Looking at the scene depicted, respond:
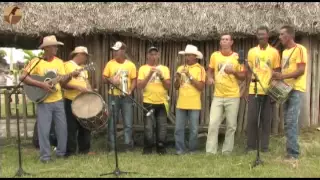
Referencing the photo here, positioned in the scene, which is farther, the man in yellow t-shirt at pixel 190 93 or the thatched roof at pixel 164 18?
the thatched roof at pixel 164 18

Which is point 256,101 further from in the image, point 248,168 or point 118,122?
point 118,122

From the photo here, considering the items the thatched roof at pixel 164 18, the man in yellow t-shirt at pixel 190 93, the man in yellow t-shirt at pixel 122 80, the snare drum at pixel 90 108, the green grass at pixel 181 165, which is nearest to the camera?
the green grass at pixel 181 165

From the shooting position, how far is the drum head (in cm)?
715

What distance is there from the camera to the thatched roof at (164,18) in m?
8.38

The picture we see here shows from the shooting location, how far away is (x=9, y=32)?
893cm

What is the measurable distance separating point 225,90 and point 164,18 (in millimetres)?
2064

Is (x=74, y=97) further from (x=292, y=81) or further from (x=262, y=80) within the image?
(x=292, y=81)

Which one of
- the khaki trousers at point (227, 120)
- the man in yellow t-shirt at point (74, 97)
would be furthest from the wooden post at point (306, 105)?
the man in yellow t-shirt at point (74, 97)

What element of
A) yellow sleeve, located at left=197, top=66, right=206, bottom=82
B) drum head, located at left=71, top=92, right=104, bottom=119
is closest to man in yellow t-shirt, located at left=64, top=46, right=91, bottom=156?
drum head, located at left=71, top=92, right=104, bottom=119

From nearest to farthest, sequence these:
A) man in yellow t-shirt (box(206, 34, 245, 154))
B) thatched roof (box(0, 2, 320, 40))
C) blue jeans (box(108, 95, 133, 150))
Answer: man in yellow t-shirt (box(206, 34, 245, 154)) < blue jeans (box(108, 95, 133, 150)) < thatched roof (box(0, 2, 320, 40))

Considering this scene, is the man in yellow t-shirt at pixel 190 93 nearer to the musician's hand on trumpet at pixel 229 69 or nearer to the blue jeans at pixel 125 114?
the musician's hand on trumpet at pixel 229 69

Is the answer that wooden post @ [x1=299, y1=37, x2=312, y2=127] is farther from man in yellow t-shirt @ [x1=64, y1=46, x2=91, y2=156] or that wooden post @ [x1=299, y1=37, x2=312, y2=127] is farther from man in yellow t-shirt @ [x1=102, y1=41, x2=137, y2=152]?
man in yellow t-shirt @ [x1=64, y1=46, x2=91, y2=156]

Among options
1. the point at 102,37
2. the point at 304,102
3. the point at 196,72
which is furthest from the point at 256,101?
the point at 102,37

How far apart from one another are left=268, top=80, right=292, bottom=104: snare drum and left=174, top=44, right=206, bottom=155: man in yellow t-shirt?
4.35 feet
